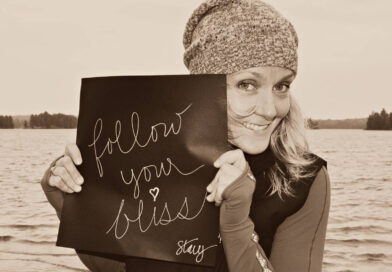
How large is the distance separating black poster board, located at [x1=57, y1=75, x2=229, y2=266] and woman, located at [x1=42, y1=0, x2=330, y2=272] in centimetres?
5

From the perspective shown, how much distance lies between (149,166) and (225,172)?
0.23 m

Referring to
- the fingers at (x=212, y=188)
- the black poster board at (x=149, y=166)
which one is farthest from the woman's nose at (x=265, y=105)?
the fingers at (x=212, y=188)

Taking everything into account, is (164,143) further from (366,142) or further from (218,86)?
(366,142)

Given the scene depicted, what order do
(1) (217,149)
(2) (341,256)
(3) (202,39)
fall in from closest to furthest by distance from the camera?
1. (1) (217,149)
2. (3) (202,39)
3. (2) (341,256)

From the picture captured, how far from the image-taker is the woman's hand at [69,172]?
1.37m

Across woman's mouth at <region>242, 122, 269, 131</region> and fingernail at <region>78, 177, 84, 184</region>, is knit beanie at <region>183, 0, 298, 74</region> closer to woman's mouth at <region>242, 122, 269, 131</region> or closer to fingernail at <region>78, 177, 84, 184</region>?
woman's mouth at <region>242, 122, 269, 131</region>

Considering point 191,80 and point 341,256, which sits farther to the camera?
point 341,256

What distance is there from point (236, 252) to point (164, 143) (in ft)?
1.17

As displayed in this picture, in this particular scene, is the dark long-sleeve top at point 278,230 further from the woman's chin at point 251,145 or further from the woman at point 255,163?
the woman's chin at point 251,145

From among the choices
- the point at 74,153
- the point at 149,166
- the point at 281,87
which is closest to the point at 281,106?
the point at 281,87

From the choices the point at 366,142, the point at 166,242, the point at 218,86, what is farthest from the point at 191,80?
the point at 366,142

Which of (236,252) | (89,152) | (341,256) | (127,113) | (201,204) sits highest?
(127,113)

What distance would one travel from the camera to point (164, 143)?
1.33 meters

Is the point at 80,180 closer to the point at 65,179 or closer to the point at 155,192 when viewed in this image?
the point at 65,179
